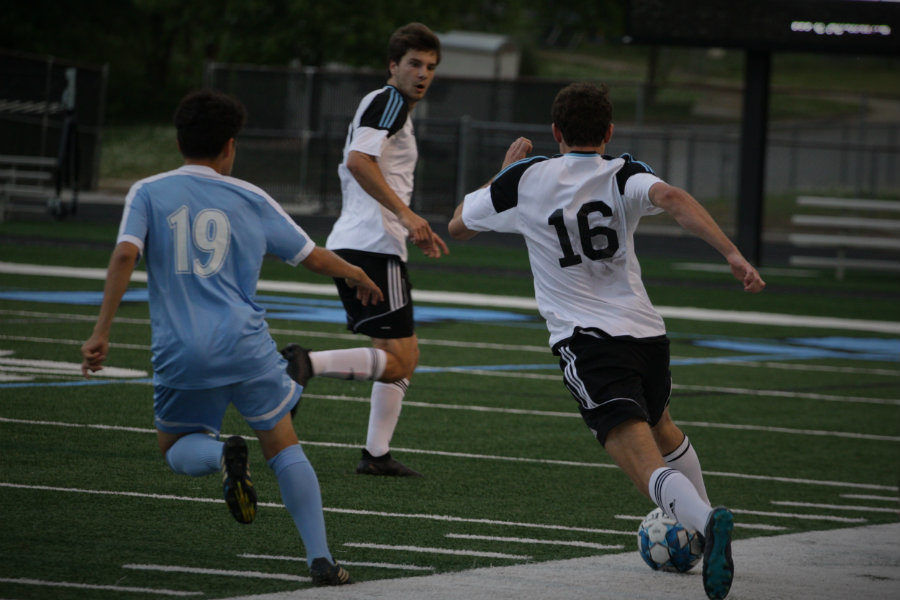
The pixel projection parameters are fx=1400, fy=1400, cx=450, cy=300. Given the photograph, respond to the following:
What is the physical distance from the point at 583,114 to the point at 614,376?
3.40 ft

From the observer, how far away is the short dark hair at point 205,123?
4871 millimetres

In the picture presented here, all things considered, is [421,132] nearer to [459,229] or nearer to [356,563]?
[459,229]

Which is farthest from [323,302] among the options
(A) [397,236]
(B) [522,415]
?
(A) [397,236]

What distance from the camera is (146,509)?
6.11 metres

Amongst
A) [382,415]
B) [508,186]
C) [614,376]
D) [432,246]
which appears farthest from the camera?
[382,415]

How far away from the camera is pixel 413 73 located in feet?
23.9

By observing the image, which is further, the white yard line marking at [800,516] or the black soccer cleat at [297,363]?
the white yard line marking at [800,516]

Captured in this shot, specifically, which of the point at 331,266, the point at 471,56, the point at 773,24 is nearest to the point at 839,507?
the point at 331,266

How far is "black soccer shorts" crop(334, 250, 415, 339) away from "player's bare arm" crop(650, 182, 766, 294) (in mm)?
2323

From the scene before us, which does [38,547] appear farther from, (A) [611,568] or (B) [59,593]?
(A) [611,568]

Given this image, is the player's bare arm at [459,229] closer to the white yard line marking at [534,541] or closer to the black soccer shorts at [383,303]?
the white yard line marking at [534,541]

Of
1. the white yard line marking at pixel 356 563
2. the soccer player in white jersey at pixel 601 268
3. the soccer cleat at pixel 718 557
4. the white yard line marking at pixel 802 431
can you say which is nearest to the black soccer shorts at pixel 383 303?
the soccer player in white jersey at pixel 601 268

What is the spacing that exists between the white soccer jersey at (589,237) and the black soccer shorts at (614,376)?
47 millimetres

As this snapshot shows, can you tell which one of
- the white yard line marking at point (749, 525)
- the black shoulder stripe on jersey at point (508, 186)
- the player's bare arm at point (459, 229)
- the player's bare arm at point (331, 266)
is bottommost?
the white yard line marking at point (749, 525)
